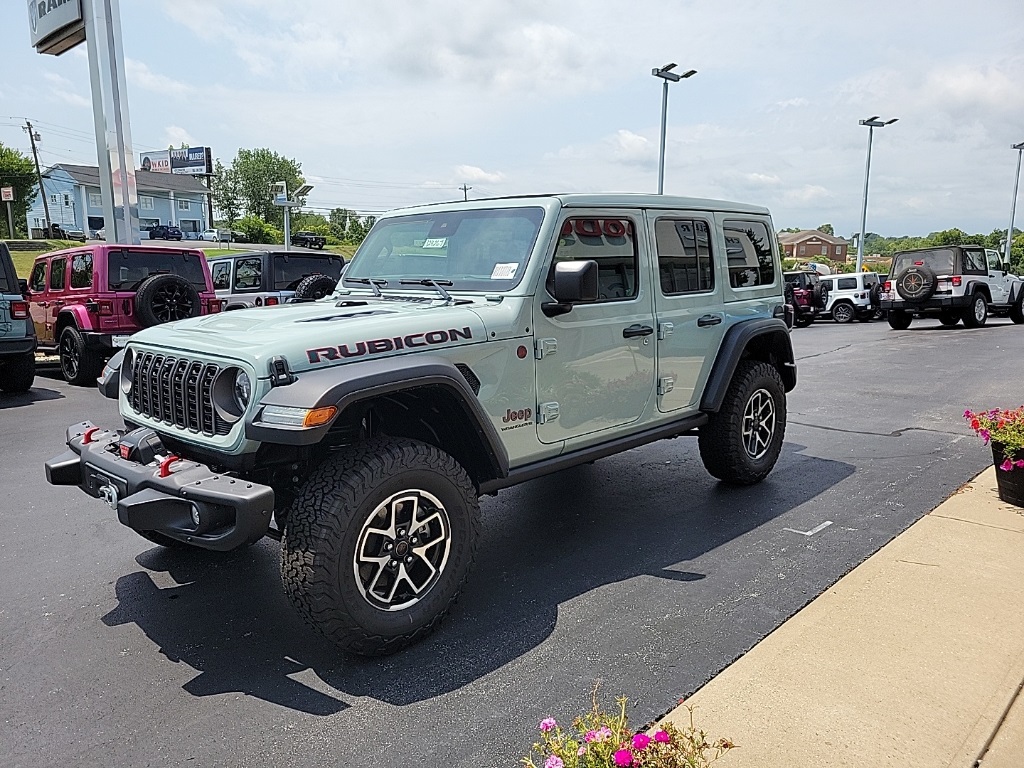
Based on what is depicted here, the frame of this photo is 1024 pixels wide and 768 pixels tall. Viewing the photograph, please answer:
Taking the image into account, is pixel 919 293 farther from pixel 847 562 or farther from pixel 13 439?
pixel 13 439

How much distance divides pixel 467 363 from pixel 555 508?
1.90 meters

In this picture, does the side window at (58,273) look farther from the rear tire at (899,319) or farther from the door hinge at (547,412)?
the rear tire at (899,319)

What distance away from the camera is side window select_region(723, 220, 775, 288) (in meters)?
5.34

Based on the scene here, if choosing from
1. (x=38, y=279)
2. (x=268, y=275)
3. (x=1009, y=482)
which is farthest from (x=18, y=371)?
(x=1009, y=482)

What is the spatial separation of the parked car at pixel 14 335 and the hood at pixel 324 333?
681cm

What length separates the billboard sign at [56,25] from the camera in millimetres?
14852

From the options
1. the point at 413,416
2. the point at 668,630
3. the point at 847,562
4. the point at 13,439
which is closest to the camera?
the point at 668,630

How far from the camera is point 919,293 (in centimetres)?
1817

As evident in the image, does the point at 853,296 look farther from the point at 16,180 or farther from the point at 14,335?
the point at 16,180

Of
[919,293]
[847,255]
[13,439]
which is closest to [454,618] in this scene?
[13,439]

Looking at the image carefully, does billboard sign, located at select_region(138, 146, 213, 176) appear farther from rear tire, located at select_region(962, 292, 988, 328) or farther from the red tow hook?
the red tow hook

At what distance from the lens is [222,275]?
48.5 feet

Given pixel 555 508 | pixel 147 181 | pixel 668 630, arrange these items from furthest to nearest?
pixel 147 181, pixel 555 508, pixel 668 630

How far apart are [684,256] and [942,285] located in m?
16.3
